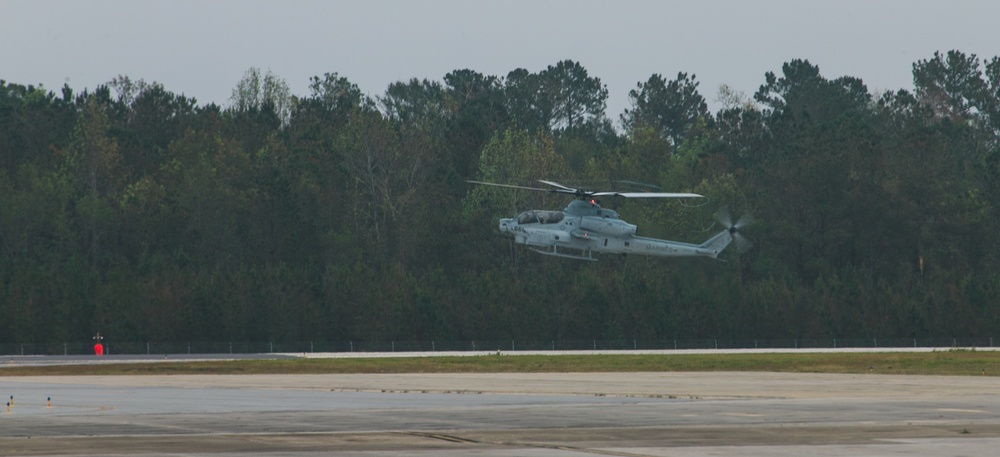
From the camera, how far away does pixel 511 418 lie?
31.3m

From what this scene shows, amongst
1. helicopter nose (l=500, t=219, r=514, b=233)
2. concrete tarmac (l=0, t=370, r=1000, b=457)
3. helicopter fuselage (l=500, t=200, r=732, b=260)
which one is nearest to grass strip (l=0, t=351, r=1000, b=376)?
helicopter fuselage (l=500, t=200, r=732, b=260)

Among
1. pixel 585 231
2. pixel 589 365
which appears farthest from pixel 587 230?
pixel 589 365

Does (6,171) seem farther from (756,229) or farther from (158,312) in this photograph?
(756,229)

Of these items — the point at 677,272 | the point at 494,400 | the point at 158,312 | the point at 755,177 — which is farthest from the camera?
the point at 755,177

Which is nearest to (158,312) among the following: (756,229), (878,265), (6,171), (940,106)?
(6,171)

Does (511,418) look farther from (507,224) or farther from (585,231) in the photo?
(507,224)

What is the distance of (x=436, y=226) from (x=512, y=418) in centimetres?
10436

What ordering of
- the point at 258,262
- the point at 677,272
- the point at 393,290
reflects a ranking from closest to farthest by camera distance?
the point at 677,272, the point at 393,290, the point at 258,262

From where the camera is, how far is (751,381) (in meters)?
47.6

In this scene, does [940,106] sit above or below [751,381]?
above

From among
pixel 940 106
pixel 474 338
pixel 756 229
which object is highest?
pixel 940 106

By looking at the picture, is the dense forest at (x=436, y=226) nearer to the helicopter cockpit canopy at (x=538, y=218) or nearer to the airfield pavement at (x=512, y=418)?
the helicopter cockpit canopy at (x=538, y=218)

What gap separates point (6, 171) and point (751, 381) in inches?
4117

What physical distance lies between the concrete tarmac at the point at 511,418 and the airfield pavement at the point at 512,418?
46mm
